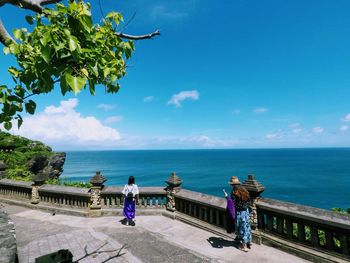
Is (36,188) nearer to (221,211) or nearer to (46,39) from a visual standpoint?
(221,211)

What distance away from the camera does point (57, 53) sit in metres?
2.23

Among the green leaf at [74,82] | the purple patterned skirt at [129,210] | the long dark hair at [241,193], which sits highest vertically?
the green leaf at [74,82]

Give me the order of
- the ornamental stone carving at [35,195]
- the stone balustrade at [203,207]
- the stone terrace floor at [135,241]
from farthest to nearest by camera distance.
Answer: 1. the ornamental stone carving at [35,195]
2. the stone balustrade at [203,207]
3. the stone terrace floor at [135,241]

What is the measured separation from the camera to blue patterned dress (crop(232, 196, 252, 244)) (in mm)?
7332

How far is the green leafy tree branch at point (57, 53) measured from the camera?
2.15 meters

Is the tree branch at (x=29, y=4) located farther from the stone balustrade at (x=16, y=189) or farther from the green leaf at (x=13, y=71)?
the stone balustrade at (x=16, y=189)

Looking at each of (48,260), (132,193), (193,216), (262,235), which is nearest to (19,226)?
(132,193)

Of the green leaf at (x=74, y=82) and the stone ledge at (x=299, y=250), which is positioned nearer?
the green leaf at (x=74, y=82)

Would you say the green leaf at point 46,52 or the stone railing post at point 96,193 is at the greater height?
the green leaf at point 46,52

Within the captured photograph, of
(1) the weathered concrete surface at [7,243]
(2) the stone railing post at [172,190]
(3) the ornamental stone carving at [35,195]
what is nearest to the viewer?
(1) the weathered concrete surface at [7,243]

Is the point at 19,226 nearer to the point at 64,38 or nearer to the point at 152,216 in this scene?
the point at 152,216

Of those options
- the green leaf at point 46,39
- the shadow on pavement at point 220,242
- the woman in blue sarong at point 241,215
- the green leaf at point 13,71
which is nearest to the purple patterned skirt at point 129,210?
the shadow on pavement at point 220,242

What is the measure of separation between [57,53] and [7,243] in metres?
2.51

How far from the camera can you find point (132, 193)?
10.3 meters
